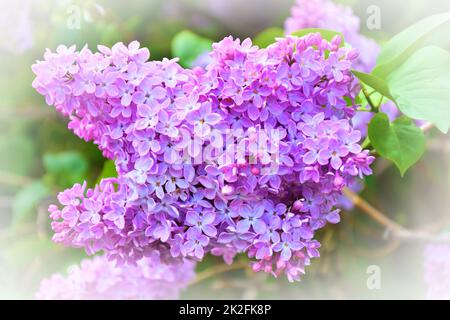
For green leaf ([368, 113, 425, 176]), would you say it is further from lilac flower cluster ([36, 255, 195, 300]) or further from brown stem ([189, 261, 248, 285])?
brown stem ([189, 261, 248, 285])

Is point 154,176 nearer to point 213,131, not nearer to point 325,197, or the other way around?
point 213,131

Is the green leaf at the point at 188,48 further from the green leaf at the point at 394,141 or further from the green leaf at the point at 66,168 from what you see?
the green leaf at the point at 394,141

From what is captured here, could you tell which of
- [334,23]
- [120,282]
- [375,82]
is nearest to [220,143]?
[375,82]

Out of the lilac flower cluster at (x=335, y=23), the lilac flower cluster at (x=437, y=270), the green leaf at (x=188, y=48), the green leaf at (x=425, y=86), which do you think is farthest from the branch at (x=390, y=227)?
the green leaf at (x=425, y=86)

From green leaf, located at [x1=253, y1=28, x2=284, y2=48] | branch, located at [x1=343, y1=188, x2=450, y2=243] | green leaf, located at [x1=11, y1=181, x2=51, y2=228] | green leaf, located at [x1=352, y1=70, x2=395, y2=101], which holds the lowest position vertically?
green leaf, located at [x1=352, y1=70, x2=395, y2=101]

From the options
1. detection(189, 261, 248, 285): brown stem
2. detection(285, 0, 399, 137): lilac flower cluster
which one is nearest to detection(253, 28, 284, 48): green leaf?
detection(285, 0, 399, 137): lilac flower cluster
